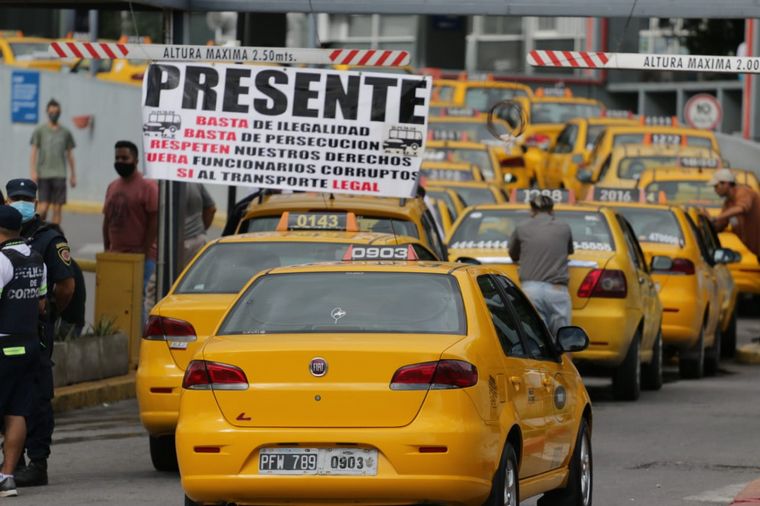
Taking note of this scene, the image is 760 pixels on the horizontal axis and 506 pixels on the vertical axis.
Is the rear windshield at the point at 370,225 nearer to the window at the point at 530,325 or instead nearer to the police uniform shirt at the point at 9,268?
the police uniform shirt at the point at 9,268

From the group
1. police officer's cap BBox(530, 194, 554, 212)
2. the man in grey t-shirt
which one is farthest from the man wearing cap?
the man in grey t-shirt

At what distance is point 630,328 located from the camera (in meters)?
16.6

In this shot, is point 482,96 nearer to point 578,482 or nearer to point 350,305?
point 578,482

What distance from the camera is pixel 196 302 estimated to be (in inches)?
482

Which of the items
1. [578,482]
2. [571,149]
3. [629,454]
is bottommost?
[629,454]

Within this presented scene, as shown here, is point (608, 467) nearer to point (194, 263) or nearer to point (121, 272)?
point (194, 263)

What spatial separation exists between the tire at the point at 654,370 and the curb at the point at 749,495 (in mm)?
6620

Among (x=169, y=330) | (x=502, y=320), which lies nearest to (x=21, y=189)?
(x=169, y=330)

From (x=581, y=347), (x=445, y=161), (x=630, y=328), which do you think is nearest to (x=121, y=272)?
(x=630, y=328)

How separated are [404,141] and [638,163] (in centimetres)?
1438

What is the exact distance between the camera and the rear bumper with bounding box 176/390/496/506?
846 cm

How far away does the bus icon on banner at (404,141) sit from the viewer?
631 inches

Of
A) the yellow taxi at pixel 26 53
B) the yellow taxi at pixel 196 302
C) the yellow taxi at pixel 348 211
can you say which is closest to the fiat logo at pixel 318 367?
the yellow taxi at pixel 196 302

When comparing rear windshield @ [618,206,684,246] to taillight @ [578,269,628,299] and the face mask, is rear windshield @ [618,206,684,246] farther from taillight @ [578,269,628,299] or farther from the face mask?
the face mask
